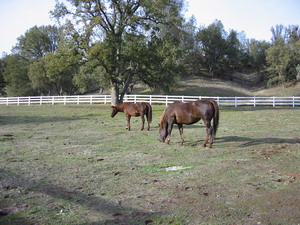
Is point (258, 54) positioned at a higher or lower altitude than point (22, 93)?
higher

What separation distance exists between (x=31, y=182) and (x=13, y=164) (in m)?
1.78

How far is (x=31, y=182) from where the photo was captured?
587 centimetres

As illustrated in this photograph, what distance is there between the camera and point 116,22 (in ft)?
85.9

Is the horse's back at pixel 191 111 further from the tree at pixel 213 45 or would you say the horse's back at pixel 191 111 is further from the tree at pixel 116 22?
the tree at pixel 213 45

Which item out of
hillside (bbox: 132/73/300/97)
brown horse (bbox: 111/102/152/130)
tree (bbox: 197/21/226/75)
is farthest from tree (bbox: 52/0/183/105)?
tree (bbox: 197/21/226/75)

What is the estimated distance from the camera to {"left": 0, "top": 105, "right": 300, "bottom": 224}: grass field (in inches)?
169

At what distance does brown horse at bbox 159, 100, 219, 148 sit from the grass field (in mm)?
743

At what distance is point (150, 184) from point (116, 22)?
2275 centimetres

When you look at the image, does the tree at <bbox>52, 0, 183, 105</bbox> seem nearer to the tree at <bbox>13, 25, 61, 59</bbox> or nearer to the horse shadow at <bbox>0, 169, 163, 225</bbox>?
the horse shadow at <bbox>0, 169, 163, 225</bbox>

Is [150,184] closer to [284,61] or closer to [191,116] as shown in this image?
[191,116]

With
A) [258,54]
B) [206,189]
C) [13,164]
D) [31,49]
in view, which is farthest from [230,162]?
[258,54]

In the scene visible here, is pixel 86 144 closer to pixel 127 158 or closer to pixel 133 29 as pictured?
pixel 127 158

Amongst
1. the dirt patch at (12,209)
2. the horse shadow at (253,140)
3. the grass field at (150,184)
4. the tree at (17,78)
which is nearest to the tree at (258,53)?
the tree at (17,78)

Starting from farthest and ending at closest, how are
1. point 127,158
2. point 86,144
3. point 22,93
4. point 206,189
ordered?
point 22,93 → point 86,144 → point 127,158 → point 206,189
